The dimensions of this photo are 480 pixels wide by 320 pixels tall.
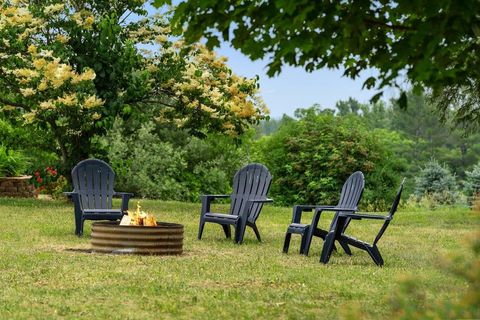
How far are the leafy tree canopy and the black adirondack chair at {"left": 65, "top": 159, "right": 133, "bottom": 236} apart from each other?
5.95m

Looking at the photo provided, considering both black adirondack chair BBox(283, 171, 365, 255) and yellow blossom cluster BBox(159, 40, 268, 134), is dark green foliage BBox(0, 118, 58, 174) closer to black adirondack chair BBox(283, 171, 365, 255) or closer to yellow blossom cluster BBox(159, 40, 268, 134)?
yellow blossom cluster BBox(159, 40, 268, 134)

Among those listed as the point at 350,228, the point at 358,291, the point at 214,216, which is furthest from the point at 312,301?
the point at 350,228

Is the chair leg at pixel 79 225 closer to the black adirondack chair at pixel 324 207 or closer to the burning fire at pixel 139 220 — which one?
the burning fire at pixel 139 220

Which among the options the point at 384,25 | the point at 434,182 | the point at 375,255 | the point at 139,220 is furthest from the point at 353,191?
the point at 434,182

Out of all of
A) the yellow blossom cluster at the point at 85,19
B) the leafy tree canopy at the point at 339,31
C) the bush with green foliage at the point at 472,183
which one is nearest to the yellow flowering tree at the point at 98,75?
the yellow blossom cluster at the point at 85,19

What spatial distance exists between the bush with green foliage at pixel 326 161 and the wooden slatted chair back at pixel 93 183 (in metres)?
12.1

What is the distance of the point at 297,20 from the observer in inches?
180

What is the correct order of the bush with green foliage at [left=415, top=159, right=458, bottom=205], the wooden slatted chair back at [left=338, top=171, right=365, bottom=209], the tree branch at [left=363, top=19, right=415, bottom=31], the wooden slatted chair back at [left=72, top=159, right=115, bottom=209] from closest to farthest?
the tree branch at [left=363, top=19, right=415, bottom=31], the wooden slatted chair back at [left=338, top=171, right=365, bottom=209], the wooden slatted chair back at [left=72, top=159, right=115, bottom=209], the bush with green foliage at [left=415, top=159, right=458, bottom=205]

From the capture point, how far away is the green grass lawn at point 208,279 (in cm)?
583

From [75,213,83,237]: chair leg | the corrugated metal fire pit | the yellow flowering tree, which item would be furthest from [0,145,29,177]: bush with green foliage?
the corrugated metal fire pit

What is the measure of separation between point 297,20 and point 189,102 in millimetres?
12376

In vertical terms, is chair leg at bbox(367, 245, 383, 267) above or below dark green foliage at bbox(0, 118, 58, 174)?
below

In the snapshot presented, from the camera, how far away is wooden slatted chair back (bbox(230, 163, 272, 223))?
36.6 feet

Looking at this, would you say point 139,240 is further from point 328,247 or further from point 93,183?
point 93,183
